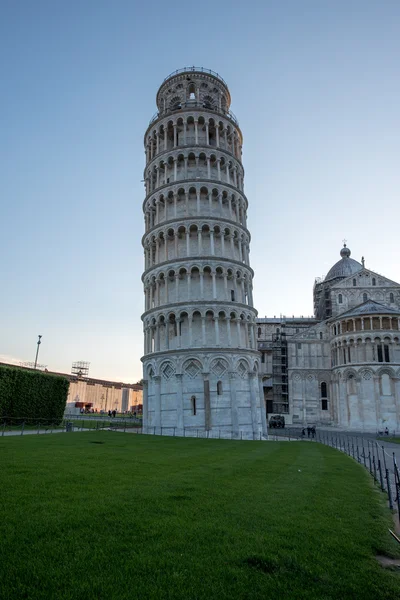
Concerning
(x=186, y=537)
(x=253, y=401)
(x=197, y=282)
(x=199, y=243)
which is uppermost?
(x=199, y=243)

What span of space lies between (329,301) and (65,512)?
251 feet

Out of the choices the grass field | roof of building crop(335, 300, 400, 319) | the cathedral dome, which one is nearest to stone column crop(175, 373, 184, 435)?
the grass field

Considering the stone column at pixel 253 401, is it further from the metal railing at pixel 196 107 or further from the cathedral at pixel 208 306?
the metal railing at pixel 196 107

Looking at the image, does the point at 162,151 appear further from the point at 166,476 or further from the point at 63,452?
the point at 166,476

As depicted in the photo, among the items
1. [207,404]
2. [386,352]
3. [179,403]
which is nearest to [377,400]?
[386,352]

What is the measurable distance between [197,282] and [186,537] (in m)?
36.7

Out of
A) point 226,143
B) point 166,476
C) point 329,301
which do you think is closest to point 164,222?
point 226,143

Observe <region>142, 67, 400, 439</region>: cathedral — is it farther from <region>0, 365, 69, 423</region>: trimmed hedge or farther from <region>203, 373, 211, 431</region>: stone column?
<region>0, 365, 69, 423</region>: trimmed hedge

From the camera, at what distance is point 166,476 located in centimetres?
1338

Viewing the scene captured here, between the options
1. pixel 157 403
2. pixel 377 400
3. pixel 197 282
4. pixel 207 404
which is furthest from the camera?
pixel 377 400

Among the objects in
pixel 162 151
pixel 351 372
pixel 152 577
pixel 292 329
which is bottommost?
pixel 152 577

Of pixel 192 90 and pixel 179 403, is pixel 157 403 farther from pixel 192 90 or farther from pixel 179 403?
pixel 192 90

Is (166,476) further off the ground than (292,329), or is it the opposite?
(292,329)

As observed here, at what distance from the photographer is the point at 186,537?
7.53 metres
